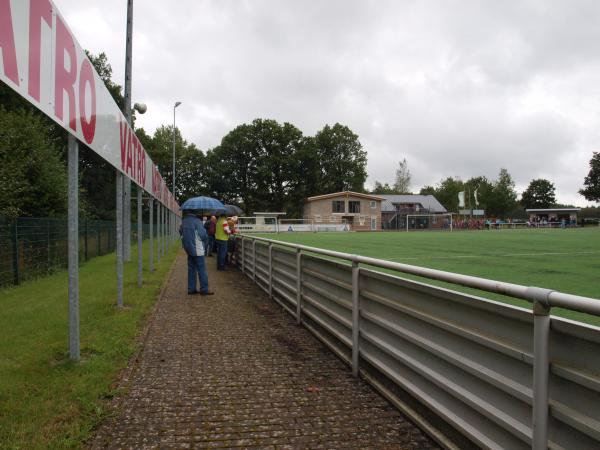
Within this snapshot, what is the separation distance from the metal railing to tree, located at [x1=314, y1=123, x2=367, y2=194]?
7719cm

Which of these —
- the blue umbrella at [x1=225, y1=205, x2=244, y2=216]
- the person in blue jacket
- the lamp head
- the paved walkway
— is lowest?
the paved walkway

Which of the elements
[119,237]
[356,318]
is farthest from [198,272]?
[356,318]

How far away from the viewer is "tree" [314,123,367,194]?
8238 centimetres

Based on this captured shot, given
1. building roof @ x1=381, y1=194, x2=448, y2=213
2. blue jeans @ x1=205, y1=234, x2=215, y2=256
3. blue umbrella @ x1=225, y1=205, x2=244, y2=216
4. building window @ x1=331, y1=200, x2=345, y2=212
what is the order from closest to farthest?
1. blue umbrella @ x1=225, y1=205, x2=244, y2=216
2. blue jeans @ x1=205, y1=234, x2=215, y2=256
3. building window @ x1=331, y1=200, x2=345, y2=212
4. building roof @ x1=381, y1=194, x2=448, y2=213

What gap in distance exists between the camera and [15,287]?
10742 millimetres

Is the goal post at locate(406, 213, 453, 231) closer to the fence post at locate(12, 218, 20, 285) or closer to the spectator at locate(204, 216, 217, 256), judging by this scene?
the spectator at locate(204, 216, 217, 256)

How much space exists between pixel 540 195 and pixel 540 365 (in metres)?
132

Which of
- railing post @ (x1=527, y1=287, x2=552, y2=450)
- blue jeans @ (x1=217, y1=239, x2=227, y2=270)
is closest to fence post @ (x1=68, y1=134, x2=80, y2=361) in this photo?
railing post @ (x1=527, y1=287, x2=552, y2=450)

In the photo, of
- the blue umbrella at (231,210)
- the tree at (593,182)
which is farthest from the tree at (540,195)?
the blue umbrella at (231,210)

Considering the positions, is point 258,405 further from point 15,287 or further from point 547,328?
point 15,287

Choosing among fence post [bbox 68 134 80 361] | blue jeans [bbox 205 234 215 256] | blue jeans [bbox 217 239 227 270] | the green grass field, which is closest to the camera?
the green grass field

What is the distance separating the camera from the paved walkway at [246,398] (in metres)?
3.21

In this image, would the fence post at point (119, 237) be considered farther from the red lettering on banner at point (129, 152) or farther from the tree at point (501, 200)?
the tree at point (501, 200)

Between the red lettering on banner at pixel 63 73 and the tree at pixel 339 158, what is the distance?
77292mm
